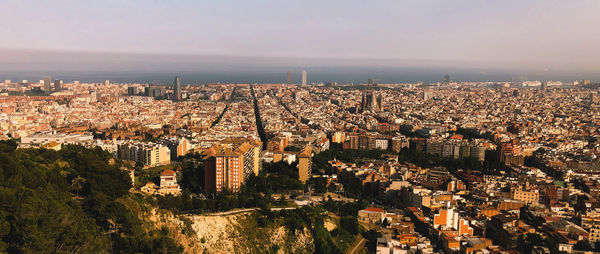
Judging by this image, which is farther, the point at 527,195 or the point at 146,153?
the point at 146,153

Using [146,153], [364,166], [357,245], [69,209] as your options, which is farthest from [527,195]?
[69,209]

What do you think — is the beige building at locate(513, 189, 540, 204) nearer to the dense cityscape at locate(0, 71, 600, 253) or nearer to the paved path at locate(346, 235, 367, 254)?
the dense cityscape at locate(0, 71, 600, 253)

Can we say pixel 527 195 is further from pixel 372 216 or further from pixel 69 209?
pixel 69 209

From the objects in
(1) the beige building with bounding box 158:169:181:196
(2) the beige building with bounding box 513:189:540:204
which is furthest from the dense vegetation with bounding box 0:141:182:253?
(2) the beige building with bounding box 513:189:540:204

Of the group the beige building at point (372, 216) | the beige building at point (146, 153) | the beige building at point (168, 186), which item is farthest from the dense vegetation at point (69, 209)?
the beige building at point (146, 153)

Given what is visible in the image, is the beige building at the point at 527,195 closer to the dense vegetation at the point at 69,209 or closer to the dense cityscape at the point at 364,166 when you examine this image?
the dense cityscape at the point at 364,166

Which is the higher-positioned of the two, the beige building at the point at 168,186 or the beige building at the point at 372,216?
the beige building at the point at 168,186
